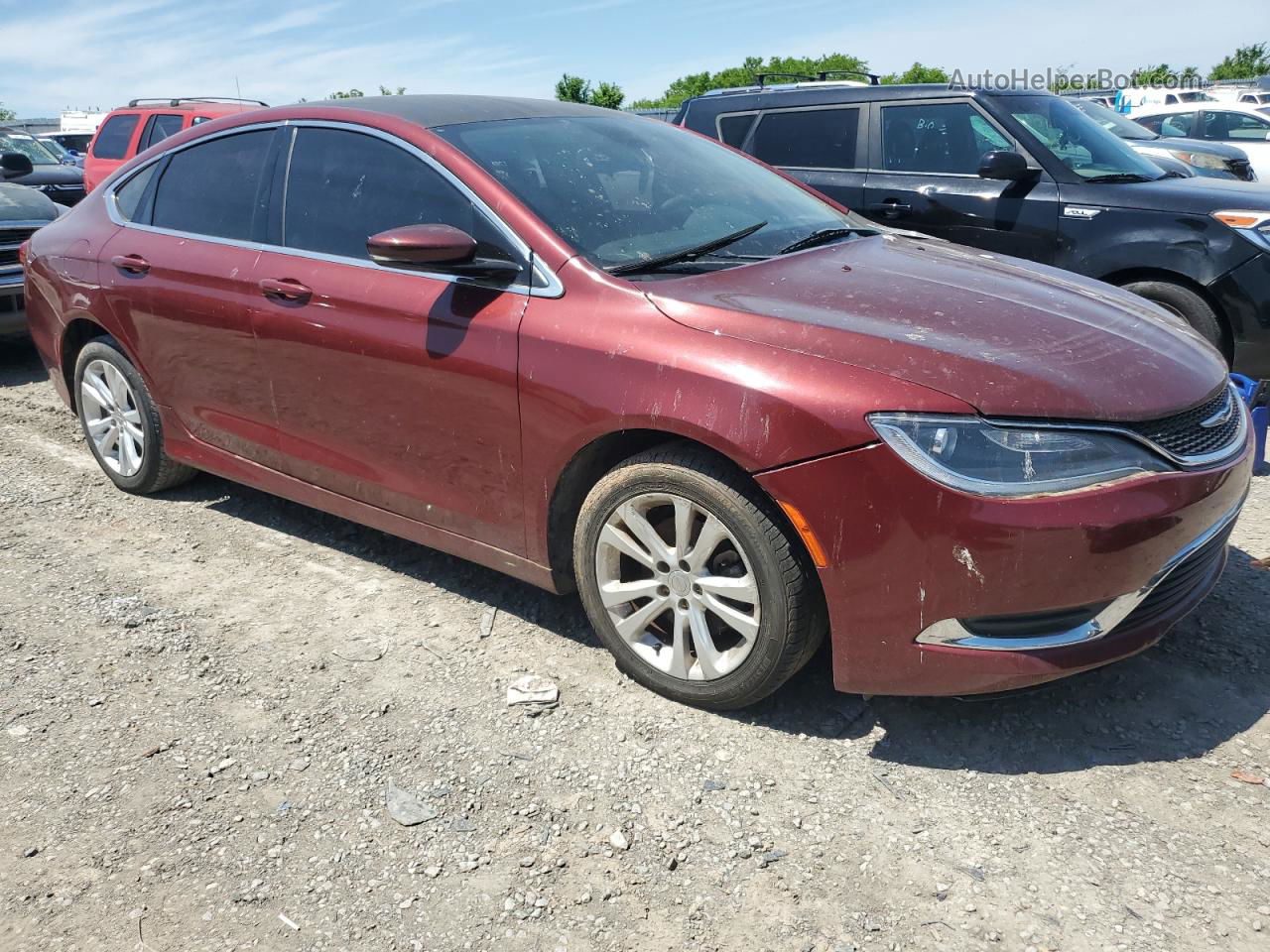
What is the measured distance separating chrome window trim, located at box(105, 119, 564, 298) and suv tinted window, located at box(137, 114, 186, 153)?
8620 mm

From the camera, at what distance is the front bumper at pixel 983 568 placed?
2.47 meters

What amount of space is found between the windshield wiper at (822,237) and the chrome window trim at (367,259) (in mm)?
851

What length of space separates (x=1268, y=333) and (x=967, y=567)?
4.03 metres

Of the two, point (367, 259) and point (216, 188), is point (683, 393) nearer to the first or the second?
point (367, 259)

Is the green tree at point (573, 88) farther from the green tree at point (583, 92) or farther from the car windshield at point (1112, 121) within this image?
the car windshield at point (1112, 121)

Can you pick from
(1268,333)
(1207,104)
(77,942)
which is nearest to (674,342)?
(77,942)

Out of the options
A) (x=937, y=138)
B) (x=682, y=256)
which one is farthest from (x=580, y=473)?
(x=937, y=138)

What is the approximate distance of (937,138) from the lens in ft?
21.7

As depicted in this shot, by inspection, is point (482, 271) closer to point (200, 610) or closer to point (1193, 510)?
point (200, 610)

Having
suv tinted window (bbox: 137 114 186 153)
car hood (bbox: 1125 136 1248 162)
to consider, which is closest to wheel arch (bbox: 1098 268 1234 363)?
car hood (bbox: 1125 136 1248 162)

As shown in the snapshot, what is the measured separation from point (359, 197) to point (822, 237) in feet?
5.35

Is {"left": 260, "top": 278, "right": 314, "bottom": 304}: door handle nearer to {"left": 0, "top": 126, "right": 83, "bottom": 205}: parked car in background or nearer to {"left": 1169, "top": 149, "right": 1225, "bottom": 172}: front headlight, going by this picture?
{"left": 1169, "top": 149, "right": 1225, "bottom": 172}: front headlight

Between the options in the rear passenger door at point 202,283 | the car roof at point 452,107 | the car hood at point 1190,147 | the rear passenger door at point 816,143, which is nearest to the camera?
the car roof at point 452,107

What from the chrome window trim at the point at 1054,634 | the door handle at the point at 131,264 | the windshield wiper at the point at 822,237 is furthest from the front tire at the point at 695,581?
the door handle at the point at 131,264
